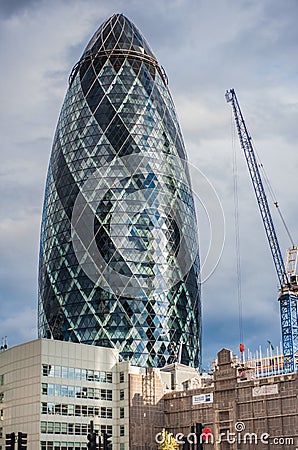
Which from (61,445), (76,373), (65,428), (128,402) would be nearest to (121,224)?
(76,373)

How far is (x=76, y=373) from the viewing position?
89625 millimetres

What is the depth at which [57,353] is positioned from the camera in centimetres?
8812

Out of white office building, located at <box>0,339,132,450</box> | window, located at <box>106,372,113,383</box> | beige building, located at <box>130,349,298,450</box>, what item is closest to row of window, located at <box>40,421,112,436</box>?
white office building, located at <box>0,339,132,450</box>

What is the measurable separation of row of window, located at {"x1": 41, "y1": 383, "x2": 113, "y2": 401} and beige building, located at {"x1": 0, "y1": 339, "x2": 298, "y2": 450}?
113 mm

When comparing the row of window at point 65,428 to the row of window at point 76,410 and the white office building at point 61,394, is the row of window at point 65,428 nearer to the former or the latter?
the white office building at point 61,394

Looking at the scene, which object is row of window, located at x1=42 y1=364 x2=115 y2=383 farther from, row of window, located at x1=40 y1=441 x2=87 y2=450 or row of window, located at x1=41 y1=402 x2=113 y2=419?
row of window, located at x1=40 y1=441 x2=87 y2=450

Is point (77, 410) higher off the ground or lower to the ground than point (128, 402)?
lower

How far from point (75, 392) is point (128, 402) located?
733 cm

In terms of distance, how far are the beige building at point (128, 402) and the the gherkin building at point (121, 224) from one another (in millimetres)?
15749

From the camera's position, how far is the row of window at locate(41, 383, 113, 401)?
282 ft

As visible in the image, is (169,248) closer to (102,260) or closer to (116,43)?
(102,260)

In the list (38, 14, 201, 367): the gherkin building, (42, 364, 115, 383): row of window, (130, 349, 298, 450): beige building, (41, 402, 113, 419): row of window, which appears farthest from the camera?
(38, 14, 201, 367): the gherkin building

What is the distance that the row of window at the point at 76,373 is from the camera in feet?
285

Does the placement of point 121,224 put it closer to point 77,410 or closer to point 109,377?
point 109,377
